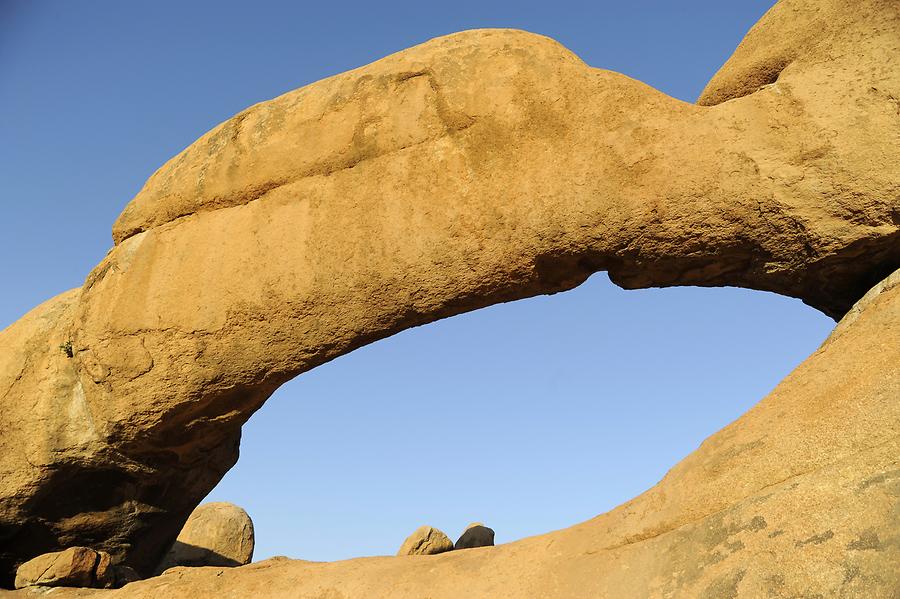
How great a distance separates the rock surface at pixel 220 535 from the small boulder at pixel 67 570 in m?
2.03

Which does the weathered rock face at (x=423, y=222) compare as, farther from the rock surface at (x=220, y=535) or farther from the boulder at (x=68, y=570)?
the rock surface at (x=220, y=535)

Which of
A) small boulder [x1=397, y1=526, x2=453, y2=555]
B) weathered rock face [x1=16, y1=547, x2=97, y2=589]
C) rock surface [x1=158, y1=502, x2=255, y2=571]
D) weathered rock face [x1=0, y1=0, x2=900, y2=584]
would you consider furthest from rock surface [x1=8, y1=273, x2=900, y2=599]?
rock surface [x1=158, y1=502, x2=255, y2=571]

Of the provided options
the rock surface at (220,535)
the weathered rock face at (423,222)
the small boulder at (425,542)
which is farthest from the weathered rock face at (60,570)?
the small boulder at (425,542)

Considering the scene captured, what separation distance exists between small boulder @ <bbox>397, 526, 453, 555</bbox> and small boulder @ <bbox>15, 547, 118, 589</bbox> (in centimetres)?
255

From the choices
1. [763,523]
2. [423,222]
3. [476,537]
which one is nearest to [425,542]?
[476,537]

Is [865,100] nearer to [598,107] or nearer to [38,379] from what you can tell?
[598,107]

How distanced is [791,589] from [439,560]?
196cm

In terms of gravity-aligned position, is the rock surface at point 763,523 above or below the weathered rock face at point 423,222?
below

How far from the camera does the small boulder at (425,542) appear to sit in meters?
7.85

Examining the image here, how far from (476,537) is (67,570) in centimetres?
355

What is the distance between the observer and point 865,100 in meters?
4.66

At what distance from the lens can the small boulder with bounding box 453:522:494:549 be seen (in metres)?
8.22

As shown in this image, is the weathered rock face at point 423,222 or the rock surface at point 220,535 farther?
the rock surface at point 220,535

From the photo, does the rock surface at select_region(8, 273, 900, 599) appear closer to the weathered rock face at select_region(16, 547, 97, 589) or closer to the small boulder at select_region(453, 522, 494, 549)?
the weathered rock face at select_region(16, 547, 97, 589)
